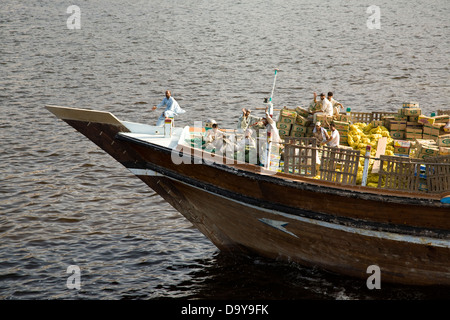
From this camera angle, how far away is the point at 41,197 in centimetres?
1688

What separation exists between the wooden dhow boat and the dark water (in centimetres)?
76

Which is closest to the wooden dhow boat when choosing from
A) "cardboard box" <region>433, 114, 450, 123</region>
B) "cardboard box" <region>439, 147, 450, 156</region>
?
"cardboard box" <region>439, 147, 450, 156</region>

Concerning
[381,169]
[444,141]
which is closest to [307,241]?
[381,169]

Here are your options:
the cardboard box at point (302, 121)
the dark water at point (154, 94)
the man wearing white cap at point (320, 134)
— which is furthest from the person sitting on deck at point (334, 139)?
the dark water at point (154, 94)

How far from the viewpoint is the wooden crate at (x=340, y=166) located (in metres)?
10.9

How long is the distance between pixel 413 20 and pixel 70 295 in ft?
145

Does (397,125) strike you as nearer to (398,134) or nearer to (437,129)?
(398,134)

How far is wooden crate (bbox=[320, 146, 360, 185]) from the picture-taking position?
35.6 feet

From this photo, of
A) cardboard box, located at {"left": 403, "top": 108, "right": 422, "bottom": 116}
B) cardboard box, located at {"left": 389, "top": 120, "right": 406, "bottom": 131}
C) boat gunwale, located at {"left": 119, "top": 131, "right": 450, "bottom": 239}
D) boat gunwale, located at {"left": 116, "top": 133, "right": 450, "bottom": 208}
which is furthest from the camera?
cardboard box, located at {"left": 389, "top": 120, "right": 406, "bottom": 131}

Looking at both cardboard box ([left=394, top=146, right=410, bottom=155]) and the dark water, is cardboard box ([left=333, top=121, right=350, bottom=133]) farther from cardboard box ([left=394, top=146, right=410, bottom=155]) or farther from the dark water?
the dark water

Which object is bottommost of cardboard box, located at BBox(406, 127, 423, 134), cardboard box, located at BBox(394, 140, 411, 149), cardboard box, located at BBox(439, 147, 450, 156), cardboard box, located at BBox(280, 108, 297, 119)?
cardboard box, located at BBox(439, 147, 450, 156)

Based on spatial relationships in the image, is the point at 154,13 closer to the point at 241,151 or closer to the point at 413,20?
the point at 413,20

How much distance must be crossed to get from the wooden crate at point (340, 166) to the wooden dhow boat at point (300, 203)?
0.08 ft

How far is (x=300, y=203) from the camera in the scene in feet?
36.9
